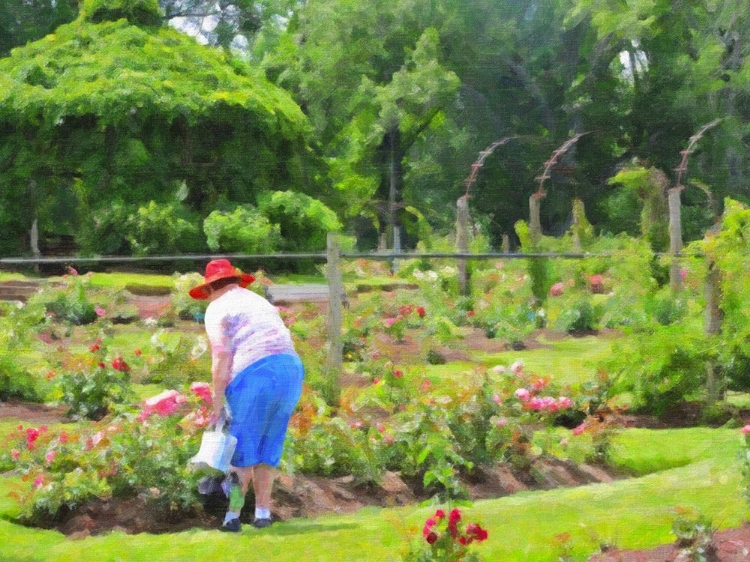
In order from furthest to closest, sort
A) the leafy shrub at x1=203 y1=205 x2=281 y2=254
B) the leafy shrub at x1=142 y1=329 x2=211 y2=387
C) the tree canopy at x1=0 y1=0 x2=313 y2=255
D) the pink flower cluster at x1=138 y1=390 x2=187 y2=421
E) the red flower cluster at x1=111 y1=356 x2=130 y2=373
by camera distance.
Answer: the tree canopy at x1=0 y1=0 x2=313 y2=255 < the leafy shrub at x1=203 y1=205 x2=281 y2=254 < the leafy shrub at x1=142 y1=329 x2=211 y2=387 < the red flower cluster at x1=111 y1=356 x2=130 y2=373 < the pink flower cluster at x1=138 y1=390 x2=187 y2=421

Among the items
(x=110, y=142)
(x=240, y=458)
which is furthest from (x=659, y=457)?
(x=110, y=142)

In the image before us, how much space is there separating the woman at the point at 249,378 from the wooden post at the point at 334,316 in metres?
2.73

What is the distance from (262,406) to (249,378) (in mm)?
170

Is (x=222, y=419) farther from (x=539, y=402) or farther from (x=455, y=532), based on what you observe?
(x=539, y=402)

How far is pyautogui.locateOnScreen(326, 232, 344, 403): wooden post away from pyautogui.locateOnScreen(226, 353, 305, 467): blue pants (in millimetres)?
2804

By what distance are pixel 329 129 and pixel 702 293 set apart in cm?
2765

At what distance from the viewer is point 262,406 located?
6.20 meters

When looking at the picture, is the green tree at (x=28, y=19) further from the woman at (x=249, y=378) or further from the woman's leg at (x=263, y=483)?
the woman's leg at (x=263, y=483)

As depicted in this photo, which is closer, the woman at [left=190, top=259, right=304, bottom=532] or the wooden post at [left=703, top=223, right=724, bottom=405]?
the woman at [left=190, top=259, right=304, bottom=532]

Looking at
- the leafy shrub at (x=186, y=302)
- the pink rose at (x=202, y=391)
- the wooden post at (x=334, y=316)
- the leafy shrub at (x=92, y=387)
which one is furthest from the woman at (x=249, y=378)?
the leafy shrub at (x=186, y=302)

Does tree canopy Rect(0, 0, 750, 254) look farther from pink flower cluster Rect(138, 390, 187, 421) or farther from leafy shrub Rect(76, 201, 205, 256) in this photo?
pink flower cluster Rect(138, 390, 187, 421)

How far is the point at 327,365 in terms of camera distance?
9.60 metres

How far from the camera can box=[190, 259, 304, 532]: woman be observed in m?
6.17

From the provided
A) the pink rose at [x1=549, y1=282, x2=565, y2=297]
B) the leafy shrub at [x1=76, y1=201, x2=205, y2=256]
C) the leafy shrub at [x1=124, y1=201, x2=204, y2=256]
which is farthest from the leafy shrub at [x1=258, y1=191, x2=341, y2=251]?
the pink rose at [x1=549, y1=282, x2=565, y2=297]
